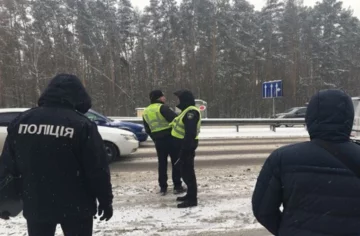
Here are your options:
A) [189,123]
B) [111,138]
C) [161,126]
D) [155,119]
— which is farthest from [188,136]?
[111,138]

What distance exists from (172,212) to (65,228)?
276 centimetres

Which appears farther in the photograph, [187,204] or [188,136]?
[187,204]

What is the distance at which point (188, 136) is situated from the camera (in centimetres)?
524

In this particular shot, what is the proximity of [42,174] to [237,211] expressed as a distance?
347 cm

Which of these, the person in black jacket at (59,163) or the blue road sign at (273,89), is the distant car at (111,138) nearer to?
the person in black jacket at (59,163)

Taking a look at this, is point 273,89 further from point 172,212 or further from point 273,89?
point 172,212

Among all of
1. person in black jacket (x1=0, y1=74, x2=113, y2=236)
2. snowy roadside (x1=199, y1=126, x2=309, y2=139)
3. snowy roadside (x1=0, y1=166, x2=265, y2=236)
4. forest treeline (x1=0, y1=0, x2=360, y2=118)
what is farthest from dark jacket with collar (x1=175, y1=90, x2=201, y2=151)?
forest treeline (x1=0, y1=0, x2=360, y2=118)

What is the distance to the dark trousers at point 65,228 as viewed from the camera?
2639 mm

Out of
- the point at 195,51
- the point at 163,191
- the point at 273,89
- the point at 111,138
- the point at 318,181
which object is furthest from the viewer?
the point at 195,51

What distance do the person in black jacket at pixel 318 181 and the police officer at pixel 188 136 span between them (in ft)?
10.5

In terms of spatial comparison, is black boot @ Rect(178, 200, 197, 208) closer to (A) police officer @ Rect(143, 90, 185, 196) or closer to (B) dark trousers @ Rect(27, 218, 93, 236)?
(A) police officer @ Rect(143, 90, 185, 196)

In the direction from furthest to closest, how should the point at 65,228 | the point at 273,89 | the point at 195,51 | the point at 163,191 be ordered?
1. the point at 195,51
2. the point at 273,89
3. the point at 163,191
4. the point at 65,228

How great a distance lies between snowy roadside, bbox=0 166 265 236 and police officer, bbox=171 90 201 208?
28 centimetres

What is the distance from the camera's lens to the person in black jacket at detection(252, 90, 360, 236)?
1879 mm
